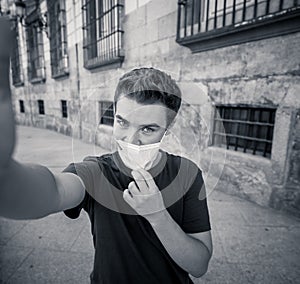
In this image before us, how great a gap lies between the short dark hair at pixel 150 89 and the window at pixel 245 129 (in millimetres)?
2495

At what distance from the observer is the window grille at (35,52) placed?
34.7 feet

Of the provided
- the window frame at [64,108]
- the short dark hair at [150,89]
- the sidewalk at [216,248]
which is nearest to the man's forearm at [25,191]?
the short dark hair at [150,89]

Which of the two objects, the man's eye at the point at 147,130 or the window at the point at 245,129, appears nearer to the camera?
the man's eye at the point at 147,130

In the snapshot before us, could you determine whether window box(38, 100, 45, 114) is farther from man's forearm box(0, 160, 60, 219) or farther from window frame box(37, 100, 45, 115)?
man's forearm box(0, 160, 60, 219)

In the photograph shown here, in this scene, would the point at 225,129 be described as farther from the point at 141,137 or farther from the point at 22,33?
the point at 22,33

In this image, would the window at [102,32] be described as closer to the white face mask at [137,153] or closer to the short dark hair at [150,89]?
the short dark hair at [150,89]

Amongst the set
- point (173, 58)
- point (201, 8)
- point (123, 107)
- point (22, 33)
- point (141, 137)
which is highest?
point (22, 33)

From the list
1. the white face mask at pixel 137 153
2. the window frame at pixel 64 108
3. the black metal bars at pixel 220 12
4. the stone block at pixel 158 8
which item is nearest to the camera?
the white face mask at pixel 137 153

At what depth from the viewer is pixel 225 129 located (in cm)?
370

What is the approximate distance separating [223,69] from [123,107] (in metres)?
2.77

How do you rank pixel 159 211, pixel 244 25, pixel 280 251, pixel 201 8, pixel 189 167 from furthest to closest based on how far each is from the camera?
pixel 201 8, pixel 244 25, pixel 280 251, pixel 189 167, pixel 159 211

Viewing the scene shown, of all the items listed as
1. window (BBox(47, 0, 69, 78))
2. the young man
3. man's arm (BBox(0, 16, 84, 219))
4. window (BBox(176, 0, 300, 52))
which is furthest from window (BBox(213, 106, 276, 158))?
window (BBox(47, 0, 69, 78))

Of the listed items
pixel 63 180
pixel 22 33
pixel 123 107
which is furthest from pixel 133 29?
pixel 22 33

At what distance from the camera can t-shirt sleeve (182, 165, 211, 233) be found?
0.98 meters
